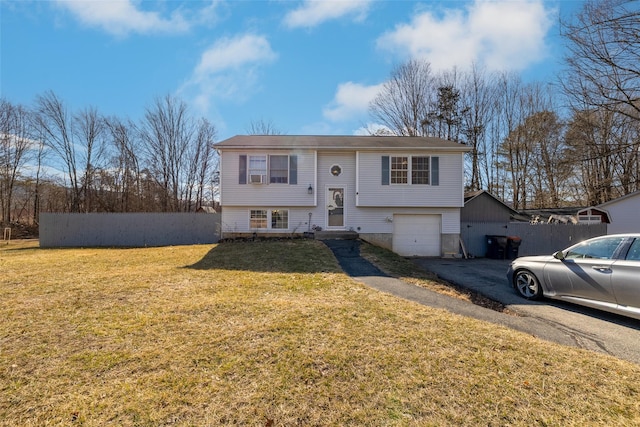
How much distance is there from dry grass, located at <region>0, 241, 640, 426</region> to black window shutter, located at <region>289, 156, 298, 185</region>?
841 cm

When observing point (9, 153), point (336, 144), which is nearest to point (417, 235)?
point (336, 144)

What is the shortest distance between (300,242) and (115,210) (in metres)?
19.5

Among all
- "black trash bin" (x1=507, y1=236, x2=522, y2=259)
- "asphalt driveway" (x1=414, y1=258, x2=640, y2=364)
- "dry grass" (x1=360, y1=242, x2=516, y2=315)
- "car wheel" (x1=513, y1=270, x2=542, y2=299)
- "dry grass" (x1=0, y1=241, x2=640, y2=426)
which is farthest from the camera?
"black trash bin" (x1=507, y1=236, x2=522, y2=259)

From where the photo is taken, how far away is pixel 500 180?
25156 mm

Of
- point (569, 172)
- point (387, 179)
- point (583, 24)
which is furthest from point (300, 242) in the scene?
point (569, 172)

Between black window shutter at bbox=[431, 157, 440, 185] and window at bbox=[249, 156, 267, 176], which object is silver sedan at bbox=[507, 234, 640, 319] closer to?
black window shutter at bbox=[431, 157, 440, 185]

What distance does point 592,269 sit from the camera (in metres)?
5.04

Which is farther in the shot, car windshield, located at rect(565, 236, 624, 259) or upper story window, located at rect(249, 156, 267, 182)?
upper story window, located at rect(249, 156, 267, 182)

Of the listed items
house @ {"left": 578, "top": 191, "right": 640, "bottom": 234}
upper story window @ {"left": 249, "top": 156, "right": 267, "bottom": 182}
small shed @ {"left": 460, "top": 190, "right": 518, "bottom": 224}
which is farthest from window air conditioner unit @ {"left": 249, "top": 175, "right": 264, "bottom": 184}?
house @ {"left": 578, "top": 191, "right": 640, "bottom": 234}

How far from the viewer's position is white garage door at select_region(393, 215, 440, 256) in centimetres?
1360

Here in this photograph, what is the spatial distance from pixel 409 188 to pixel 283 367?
38.0 ft

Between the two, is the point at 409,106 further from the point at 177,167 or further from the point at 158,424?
the point at 158,424

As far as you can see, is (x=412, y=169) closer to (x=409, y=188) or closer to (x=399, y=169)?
(x=399, y=169)

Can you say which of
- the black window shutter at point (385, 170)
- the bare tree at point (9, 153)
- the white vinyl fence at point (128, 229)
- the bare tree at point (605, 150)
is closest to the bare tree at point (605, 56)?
the bare tree at point (605, 150)
